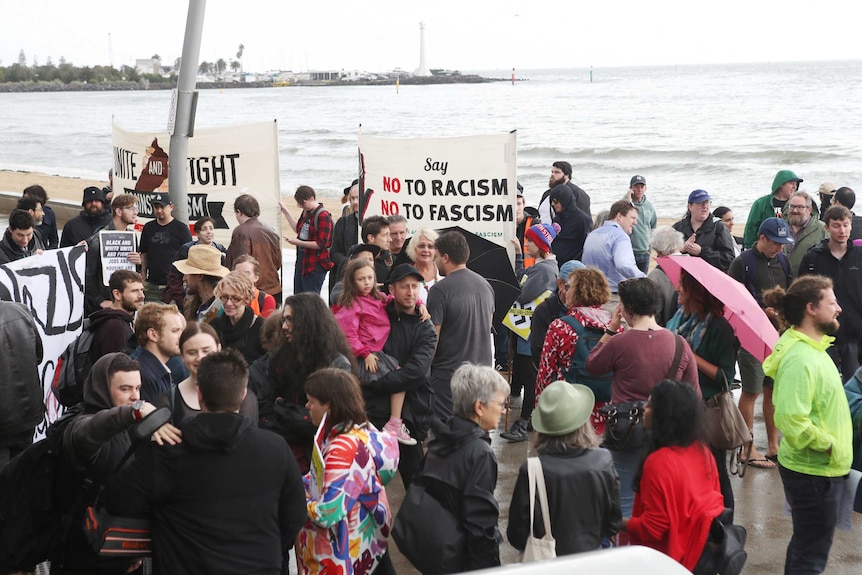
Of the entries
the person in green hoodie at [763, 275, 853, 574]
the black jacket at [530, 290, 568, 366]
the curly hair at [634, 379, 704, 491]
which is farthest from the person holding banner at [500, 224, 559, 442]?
the curly hair at [634, 379, 704, 491]

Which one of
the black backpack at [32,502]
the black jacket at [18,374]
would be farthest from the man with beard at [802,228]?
the black backpack at [32,502]

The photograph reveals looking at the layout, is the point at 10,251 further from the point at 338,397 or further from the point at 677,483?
the point at 677,483

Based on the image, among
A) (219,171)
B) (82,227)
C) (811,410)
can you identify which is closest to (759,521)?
(811,410)

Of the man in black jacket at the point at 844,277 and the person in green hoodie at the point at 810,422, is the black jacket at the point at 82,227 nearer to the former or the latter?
the man in black jacket at the point at 844,277

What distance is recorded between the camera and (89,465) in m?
3.99

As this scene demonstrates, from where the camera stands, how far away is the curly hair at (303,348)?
4758mm

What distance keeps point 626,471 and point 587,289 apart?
3.70ft

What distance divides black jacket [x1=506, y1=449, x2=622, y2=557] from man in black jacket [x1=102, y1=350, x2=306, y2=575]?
2.93 feet

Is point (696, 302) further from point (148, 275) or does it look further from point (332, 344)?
point (148, 275)

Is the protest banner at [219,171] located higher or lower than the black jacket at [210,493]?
higher

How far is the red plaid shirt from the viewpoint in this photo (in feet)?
33.2

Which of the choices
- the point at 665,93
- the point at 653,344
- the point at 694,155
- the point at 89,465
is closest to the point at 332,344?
the point at 89,465

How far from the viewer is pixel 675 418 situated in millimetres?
3928

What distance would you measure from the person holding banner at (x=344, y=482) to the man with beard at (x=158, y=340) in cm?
116
